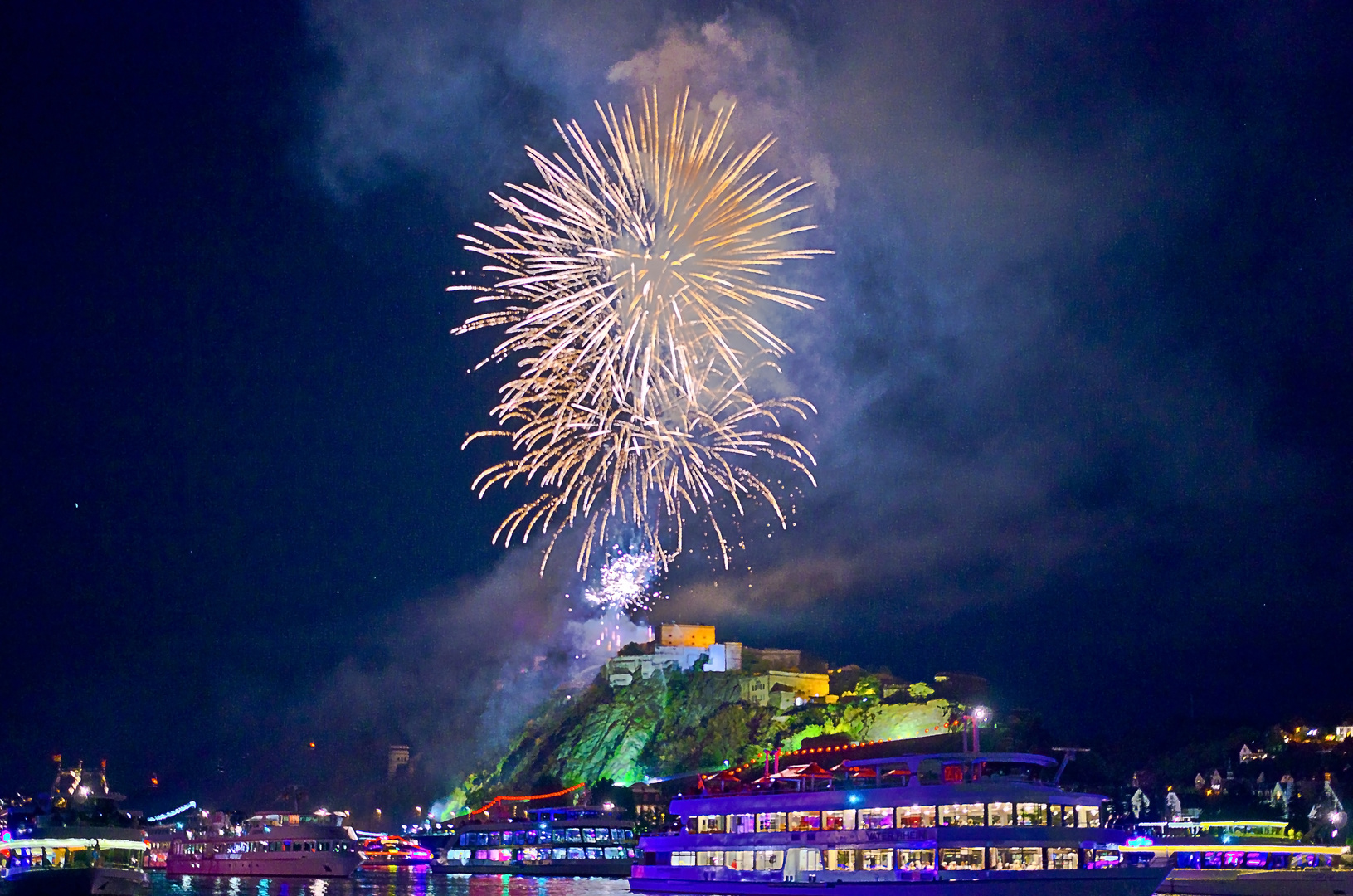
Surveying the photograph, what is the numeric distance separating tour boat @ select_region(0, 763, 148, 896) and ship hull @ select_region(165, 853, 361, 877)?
8800 millimetres

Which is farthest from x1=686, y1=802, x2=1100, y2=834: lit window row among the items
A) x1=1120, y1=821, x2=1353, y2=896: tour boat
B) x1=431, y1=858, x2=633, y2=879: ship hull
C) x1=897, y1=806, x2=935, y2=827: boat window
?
x1=431, y1=858, x2=633, y2=879: ship hull

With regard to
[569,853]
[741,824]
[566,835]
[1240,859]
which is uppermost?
[741,824]

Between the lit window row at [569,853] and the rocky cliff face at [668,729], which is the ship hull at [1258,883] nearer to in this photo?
the rocky cliff face at [668,729]

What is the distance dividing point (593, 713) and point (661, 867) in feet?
284

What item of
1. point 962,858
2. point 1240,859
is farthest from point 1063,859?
point 1240,859

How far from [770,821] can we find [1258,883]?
3044 centimetres

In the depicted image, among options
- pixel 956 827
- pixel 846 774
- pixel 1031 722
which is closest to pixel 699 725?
→ pixel 1031 722

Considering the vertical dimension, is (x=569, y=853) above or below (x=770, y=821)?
below

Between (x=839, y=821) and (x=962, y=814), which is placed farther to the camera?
(x=839, y=821)

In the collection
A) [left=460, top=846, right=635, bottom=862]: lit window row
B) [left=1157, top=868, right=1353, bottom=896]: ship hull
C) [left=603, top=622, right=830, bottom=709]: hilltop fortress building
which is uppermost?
[left=603, top=622, right=830, bottom=709]: hilltop fortress building

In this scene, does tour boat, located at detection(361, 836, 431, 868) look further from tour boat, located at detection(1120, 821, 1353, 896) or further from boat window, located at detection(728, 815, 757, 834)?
tour boat, located at detection(1120, 821, 1353, 896)

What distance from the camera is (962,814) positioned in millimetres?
47469

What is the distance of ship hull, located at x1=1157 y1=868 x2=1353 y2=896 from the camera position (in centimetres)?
6009

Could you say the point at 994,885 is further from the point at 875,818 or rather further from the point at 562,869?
the point at 562,869
